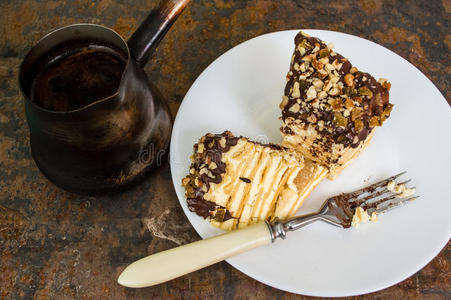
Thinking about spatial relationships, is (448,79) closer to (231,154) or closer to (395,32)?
(395,32)

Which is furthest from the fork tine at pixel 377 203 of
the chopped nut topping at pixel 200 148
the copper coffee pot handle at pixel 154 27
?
the copper coffee pot handle at pixel 154 27

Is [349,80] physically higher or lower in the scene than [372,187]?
higher

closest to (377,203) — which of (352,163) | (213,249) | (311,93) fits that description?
(352,163)

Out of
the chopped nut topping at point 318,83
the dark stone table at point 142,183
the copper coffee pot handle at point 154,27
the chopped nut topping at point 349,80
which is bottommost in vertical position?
the dark stone table at point 142,183

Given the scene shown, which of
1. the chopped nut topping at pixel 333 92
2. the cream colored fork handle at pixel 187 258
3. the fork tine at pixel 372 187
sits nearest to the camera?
the cream colored fork handle at pixel 187 258

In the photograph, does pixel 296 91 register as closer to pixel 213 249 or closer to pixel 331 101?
pixel 331 101

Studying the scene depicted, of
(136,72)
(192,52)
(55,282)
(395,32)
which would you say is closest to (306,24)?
(395,32)

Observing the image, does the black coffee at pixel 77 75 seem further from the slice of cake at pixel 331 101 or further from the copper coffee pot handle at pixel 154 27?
the slice of cake at pixel 331 101
